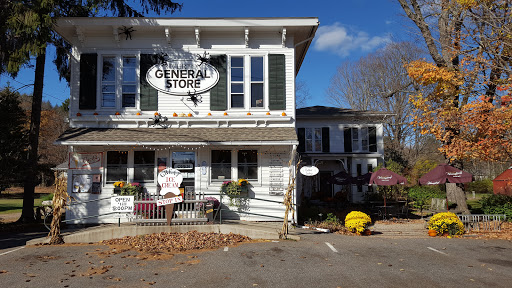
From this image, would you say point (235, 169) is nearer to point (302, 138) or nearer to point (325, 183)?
point (302, 138)

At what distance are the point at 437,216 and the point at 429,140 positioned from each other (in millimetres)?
23518

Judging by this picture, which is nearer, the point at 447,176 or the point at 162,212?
the point at 162,212

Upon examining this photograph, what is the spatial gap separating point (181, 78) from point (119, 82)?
7.59 ft

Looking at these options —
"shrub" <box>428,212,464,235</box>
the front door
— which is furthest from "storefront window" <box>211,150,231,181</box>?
the front door

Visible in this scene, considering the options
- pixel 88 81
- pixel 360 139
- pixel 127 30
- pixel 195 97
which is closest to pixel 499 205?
pixel 360 139

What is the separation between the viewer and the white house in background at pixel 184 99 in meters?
13.0

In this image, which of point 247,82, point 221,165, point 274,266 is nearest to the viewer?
point 274,266

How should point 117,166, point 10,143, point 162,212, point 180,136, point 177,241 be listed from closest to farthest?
point 177,241 → point 162,212 → point 180,136 → point 117,166 → point 10,143

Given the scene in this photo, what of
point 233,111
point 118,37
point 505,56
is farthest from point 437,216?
point 118,37

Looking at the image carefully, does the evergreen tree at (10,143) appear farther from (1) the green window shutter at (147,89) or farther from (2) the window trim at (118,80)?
(1) the green window shutter at (147,89)

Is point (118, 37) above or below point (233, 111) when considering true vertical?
above

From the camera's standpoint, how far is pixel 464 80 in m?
14.3

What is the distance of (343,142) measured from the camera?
1029 inches

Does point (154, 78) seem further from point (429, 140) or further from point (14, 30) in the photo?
point (429, 140)
